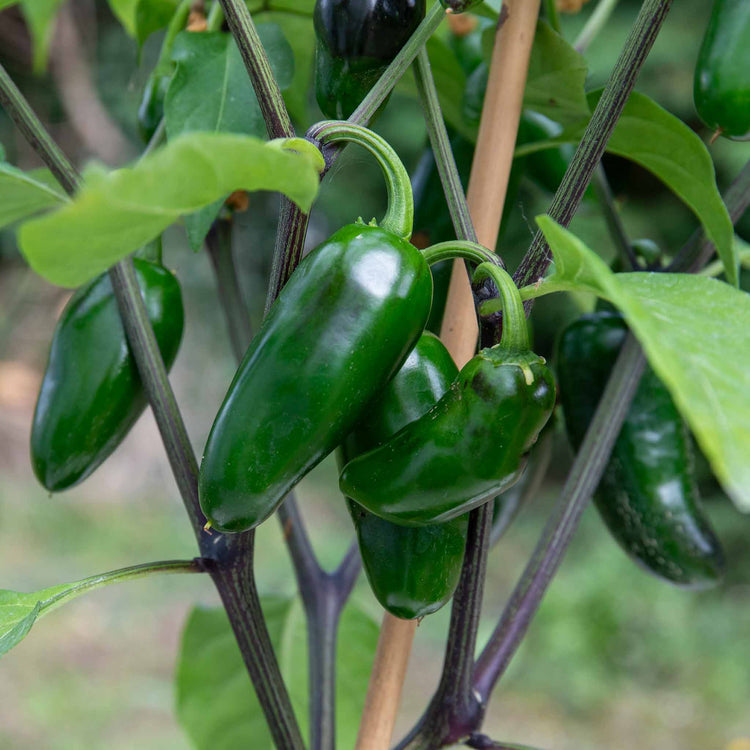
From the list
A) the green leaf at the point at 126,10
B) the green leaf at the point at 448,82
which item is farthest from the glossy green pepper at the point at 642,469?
the green leaf at the point at 126,10

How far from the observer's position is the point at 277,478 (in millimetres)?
316

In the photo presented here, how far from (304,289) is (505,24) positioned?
0.20 m

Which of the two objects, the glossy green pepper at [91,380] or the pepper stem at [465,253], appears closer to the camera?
the pepper stem at [465,253]

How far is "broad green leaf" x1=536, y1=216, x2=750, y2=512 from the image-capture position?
20 cm

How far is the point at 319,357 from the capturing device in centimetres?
30

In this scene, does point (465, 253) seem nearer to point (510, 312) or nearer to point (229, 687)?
point (510, 312)

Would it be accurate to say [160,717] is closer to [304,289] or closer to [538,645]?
[538,645]

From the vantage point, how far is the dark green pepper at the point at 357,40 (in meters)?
0.36

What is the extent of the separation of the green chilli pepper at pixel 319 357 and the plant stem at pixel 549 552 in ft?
0.51

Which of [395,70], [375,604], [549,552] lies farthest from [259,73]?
[375,604]

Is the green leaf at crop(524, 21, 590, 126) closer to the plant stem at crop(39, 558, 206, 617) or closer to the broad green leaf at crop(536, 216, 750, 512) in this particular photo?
the broad green leaf at crop(536, 216, 750, 512)

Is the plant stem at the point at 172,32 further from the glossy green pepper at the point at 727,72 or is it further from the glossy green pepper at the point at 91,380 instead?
the glossy green pepper at the point at 727,72

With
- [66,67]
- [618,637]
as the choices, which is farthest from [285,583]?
[66,67]

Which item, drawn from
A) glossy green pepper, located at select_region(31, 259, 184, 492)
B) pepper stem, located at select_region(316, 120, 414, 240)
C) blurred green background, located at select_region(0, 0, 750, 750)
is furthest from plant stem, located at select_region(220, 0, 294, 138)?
blurred green background, located at select_region(0, 0, 750, 750)
